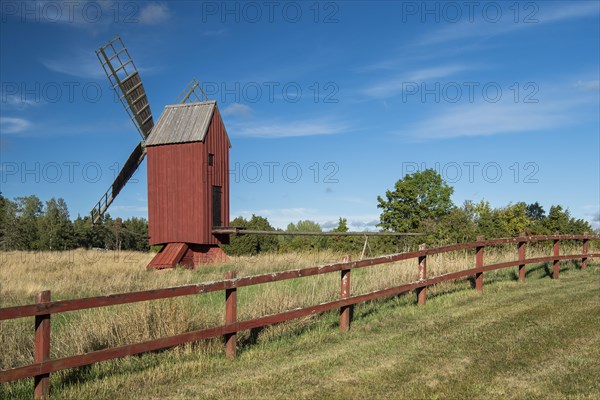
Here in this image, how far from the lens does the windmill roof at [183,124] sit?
25.5 meters

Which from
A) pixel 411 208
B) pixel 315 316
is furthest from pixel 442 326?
pixel 411 208

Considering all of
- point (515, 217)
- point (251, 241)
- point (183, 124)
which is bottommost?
point (251, 241)

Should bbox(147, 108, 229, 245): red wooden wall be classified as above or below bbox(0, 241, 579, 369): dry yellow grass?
above

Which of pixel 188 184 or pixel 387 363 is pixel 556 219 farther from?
pixel 387 363

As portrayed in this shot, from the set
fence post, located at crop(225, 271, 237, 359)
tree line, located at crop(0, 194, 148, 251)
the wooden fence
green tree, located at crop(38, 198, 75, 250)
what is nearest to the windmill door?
the wooden fence

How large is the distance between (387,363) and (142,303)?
3.87m

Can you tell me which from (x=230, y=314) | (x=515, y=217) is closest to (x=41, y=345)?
(x=230, y=314)

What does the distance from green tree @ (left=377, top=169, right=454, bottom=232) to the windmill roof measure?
32.1 meters

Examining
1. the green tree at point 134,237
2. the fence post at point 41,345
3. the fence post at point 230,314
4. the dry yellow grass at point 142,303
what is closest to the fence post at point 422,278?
the dry yellow grass at point 142,303

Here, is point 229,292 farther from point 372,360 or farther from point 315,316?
point 315,316

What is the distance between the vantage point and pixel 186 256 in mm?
25484

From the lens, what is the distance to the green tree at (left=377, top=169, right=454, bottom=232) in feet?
183

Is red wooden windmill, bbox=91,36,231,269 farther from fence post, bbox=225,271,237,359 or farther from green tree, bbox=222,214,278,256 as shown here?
green tree, bbox=222,214,278,256

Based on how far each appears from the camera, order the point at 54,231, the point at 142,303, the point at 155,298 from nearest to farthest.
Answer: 1. the point at 155,298
2. the point at 142,303
3. the point at 54,231
